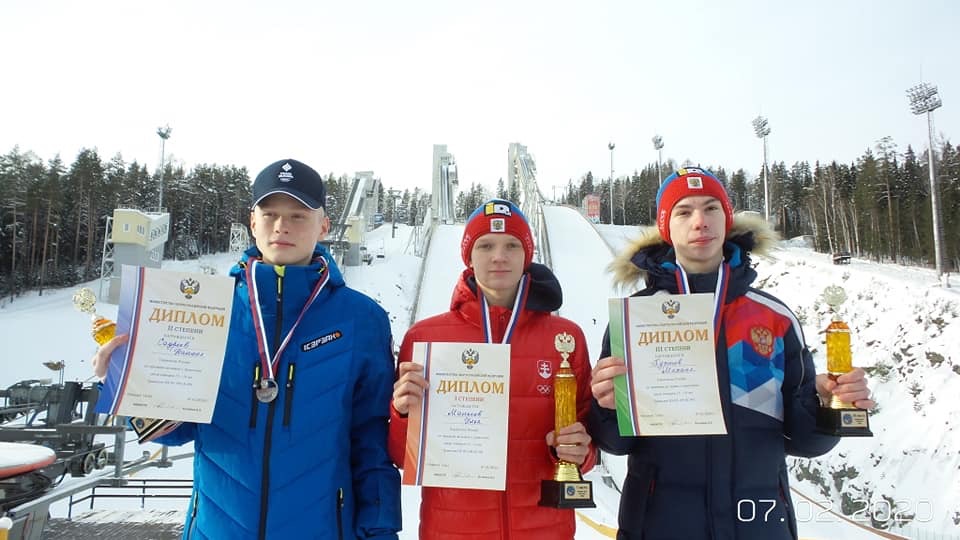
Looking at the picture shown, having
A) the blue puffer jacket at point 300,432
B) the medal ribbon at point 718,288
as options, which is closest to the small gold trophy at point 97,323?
the blue puffer jacket at point 300,432

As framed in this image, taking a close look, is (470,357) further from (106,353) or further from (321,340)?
(106,353)

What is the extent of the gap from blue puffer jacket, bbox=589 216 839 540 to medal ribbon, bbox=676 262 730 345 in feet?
0.10

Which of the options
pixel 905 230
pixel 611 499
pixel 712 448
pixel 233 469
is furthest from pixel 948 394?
pixel 905 230

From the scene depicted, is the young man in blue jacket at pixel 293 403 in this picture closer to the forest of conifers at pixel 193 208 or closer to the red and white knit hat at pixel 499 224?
the red and white knit hat at pixel 499 224

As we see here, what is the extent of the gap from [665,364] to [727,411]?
34cm

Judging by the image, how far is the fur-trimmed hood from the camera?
2.43 metres

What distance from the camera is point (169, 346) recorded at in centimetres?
202

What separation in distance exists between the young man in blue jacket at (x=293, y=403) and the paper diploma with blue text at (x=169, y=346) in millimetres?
93

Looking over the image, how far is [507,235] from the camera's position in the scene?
2586 mm

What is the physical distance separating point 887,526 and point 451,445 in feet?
33.2

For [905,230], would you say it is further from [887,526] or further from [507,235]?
[507,235]

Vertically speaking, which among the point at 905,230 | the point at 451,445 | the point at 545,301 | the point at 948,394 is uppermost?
the point at 905,230

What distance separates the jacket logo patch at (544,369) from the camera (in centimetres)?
238
